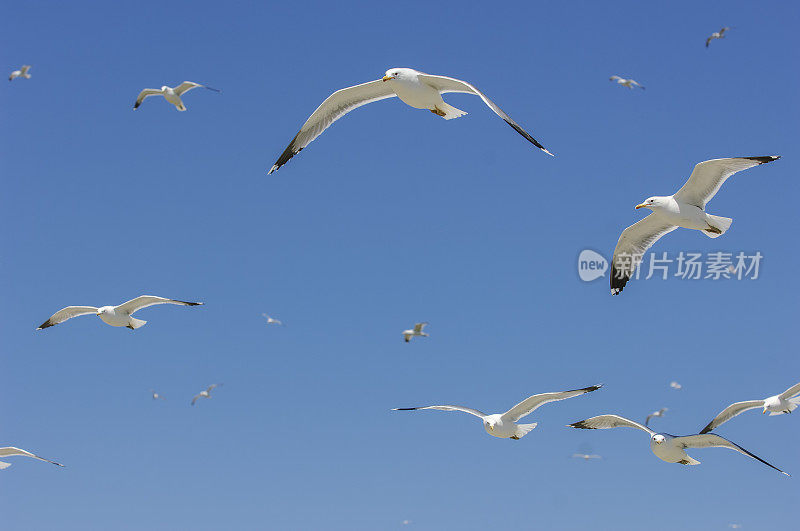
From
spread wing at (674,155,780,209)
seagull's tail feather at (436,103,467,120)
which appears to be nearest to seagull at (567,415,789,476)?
spread wing at (674,155,780,209)

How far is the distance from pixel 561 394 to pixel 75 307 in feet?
34.5

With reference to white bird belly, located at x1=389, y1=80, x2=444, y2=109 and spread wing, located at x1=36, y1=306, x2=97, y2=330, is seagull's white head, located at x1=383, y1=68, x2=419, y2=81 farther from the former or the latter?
spread wing, located at x1=36, y1=306, x2=97, y2=330

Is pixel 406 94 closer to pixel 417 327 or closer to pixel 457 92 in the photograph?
pixel 457 92

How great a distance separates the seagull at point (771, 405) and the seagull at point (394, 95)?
7.29 metres

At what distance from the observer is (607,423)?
14297mm

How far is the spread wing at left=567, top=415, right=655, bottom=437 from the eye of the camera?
13934 millimetres

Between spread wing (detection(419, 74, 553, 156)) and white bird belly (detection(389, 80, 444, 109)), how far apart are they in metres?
0.08

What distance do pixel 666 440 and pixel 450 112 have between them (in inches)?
248

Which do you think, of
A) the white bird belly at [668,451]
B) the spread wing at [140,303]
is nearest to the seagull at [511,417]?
the white bird belly at [668,451]

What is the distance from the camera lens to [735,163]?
42.1 ft

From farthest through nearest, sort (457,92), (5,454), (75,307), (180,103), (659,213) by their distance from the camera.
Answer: (180,103) < (75,307) < (5,454) < (659,213) < (457,92)

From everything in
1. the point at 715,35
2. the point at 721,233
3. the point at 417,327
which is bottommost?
the point at 417,327

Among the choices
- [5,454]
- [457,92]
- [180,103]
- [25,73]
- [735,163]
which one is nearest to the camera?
[457,92]

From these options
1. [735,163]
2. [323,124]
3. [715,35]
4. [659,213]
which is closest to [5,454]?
[323,124]
